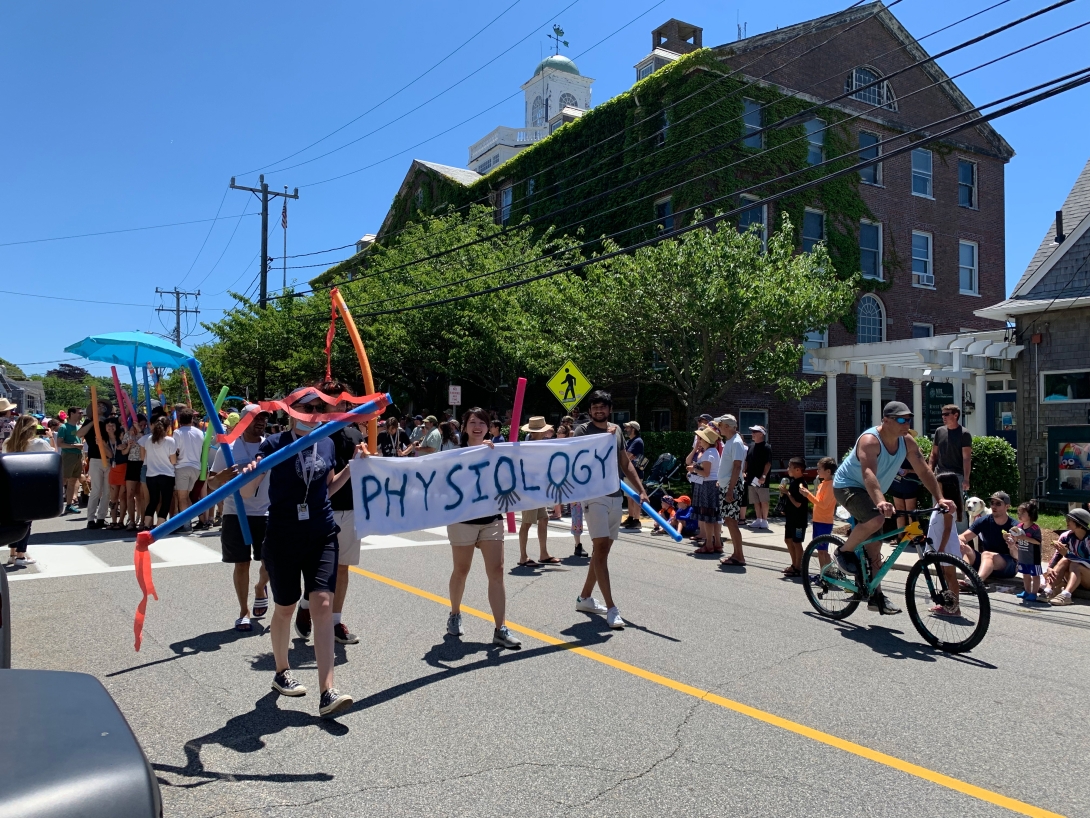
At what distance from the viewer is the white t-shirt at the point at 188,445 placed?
1260cm

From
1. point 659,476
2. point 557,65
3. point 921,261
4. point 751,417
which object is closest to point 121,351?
point 659,476

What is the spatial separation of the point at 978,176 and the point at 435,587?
3155 centimetres

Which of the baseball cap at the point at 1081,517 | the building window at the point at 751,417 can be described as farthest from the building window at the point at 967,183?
the baseball cap at the point at 1081,517

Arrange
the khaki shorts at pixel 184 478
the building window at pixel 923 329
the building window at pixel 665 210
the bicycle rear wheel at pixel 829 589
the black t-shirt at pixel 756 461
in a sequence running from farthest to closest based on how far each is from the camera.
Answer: the building window at pixel 923 329, the building window at pixel 665 210, the khaki shorts at pixel 184 478, the black t-shirt at pixel 756 461, the bicycle rear wheel at pixel 829 589

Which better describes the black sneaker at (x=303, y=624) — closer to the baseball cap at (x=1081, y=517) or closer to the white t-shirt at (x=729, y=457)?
the white t-shirt at (x=729, y=457)

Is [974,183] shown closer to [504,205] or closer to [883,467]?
[504,205]

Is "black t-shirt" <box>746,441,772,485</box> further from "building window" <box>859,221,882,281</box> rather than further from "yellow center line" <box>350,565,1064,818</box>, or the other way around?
"building window" <box>859,221,882,281</box>

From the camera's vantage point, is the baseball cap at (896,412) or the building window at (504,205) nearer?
the baseball cap at (896,412)

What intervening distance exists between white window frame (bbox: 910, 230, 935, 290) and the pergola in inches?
371

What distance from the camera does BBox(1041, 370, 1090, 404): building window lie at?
17266 mm

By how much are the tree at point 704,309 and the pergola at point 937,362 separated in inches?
47.3

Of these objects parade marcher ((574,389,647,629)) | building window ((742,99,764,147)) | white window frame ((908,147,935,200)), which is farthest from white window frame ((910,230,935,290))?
parade marcher ((574,389,647,629))

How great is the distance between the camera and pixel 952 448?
1141 centimetres

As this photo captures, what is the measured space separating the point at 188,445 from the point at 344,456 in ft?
25.1
